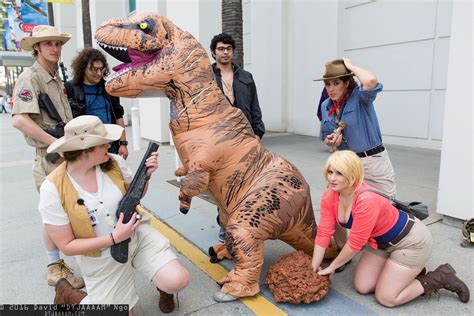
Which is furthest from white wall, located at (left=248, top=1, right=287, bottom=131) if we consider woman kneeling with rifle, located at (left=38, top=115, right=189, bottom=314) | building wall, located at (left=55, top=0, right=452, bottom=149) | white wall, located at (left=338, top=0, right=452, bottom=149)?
woman kneeling with rifle, located at (left=38, top=115, right=189, bottom=314)

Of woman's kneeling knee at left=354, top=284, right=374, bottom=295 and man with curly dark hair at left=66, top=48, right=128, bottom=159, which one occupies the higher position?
man with curly dark hair at left=66, top=48, right=128, bottom=159

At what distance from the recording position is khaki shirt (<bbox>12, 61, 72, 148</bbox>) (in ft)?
9.20

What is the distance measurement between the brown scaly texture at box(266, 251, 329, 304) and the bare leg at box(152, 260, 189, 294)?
0.66m

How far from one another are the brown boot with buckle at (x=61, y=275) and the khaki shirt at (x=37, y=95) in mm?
957

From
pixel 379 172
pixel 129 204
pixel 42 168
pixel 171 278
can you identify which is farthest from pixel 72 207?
pixel 379 172

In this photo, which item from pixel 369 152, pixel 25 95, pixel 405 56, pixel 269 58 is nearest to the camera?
pixel 25 95

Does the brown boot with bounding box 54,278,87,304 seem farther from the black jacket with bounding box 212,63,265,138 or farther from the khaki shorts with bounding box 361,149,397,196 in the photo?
the khaki shorts with bounding box 361,149,397,196

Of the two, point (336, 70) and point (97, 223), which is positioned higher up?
point (336, 70)

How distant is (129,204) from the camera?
2.25 m

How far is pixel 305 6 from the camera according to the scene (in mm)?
9656

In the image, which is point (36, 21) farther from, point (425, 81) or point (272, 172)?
point (272, 172)

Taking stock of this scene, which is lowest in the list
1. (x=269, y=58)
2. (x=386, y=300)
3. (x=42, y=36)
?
(x=386, y=300)

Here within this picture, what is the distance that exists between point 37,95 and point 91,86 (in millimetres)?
604

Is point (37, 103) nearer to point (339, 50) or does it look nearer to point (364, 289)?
point (364, 289)
